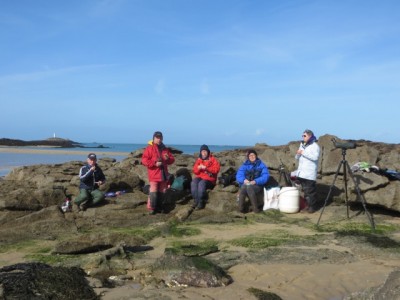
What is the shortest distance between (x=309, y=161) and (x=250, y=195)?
1.78 m

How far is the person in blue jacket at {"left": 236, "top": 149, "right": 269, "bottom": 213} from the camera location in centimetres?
1195

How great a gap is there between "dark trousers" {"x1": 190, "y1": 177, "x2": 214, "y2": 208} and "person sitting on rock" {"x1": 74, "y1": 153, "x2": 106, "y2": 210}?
8.31 ft

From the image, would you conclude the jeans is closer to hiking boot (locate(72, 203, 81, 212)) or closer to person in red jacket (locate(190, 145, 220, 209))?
person in red jacket (locate(190, 145, 220, 209))

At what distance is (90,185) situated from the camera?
1264 cm

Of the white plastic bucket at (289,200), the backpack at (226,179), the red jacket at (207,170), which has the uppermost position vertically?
the red jacket at (207,170)

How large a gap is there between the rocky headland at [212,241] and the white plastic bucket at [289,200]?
0.26m

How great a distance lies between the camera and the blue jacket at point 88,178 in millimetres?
12516

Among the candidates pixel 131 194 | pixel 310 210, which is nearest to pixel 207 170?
pixel 131 194

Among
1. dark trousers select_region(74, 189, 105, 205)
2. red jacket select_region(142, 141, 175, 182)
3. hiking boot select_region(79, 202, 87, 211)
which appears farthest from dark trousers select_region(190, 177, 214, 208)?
hiking boot select_region(79, 202, 87, 211)

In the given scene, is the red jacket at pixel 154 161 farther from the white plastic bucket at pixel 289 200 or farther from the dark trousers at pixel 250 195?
the white plastic bucket at pixel 289 200

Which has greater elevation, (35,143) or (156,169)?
(156,169)

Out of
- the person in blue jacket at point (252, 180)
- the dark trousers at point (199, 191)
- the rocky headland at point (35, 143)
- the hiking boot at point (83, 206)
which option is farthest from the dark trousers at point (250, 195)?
the rocky headland at point (35, 143)

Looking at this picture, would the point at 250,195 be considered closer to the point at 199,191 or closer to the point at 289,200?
the point at 289,200

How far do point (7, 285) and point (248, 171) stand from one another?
7.88 meters
